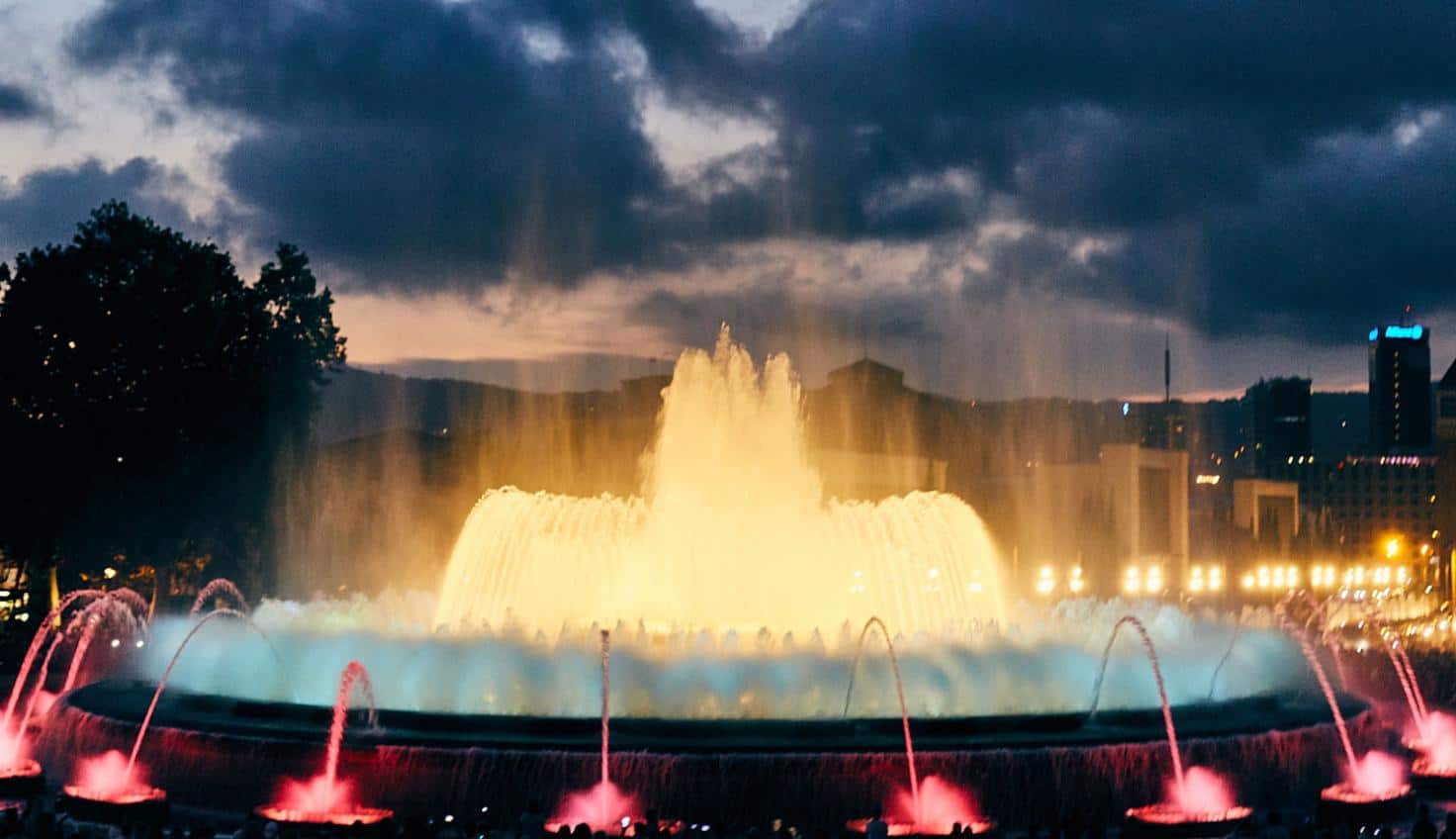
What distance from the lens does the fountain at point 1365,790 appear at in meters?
18.7

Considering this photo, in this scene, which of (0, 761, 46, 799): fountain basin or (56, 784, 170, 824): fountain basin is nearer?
(56, 784, 170, 824): fountain basin

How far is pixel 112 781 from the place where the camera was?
19656mm

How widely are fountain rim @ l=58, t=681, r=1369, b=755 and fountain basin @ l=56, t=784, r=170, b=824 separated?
3.41ft

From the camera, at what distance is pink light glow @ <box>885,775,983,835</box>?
17.5m

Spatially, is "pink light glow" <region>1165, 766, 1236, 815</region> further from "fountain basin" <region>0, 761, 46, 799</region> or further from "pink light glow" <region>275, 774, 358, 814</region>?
"fountain basin" <region>0, 761, 46, 799</region>

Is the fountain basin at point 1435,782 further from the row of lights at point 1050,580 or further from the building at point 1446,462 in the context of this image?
the building at point 1446,462

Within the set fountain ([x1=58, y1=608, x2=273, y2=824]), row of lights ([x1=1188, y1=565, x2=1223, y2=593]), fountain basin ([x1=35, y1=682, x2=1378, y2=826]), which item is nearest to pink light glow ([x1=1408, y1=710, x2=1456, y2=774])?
fountain basin ([x1=35, y1=682, x2=1378, y2=826])

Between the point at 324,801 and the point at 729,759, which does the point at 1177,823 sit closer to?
the point at 729,759

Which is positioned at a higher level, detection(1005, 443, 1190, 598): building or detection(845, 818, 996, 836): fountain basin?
detection(1005, 443, 1190, 598): building

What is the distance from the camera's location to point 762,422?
1396 inches

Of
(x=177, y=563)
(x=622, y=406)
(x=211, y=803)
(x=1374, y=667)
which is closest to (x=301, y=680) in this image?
(x=211, y=803)

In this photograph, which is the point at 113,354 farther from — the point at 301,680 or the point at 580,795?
the point at 580,795

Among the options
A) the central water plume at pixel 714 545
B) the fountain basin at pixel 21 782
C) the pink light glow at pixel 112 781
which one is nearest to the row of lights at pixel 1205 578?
the central water plume at pixel 714 545

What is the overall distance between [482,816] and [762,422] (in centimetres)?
1866
